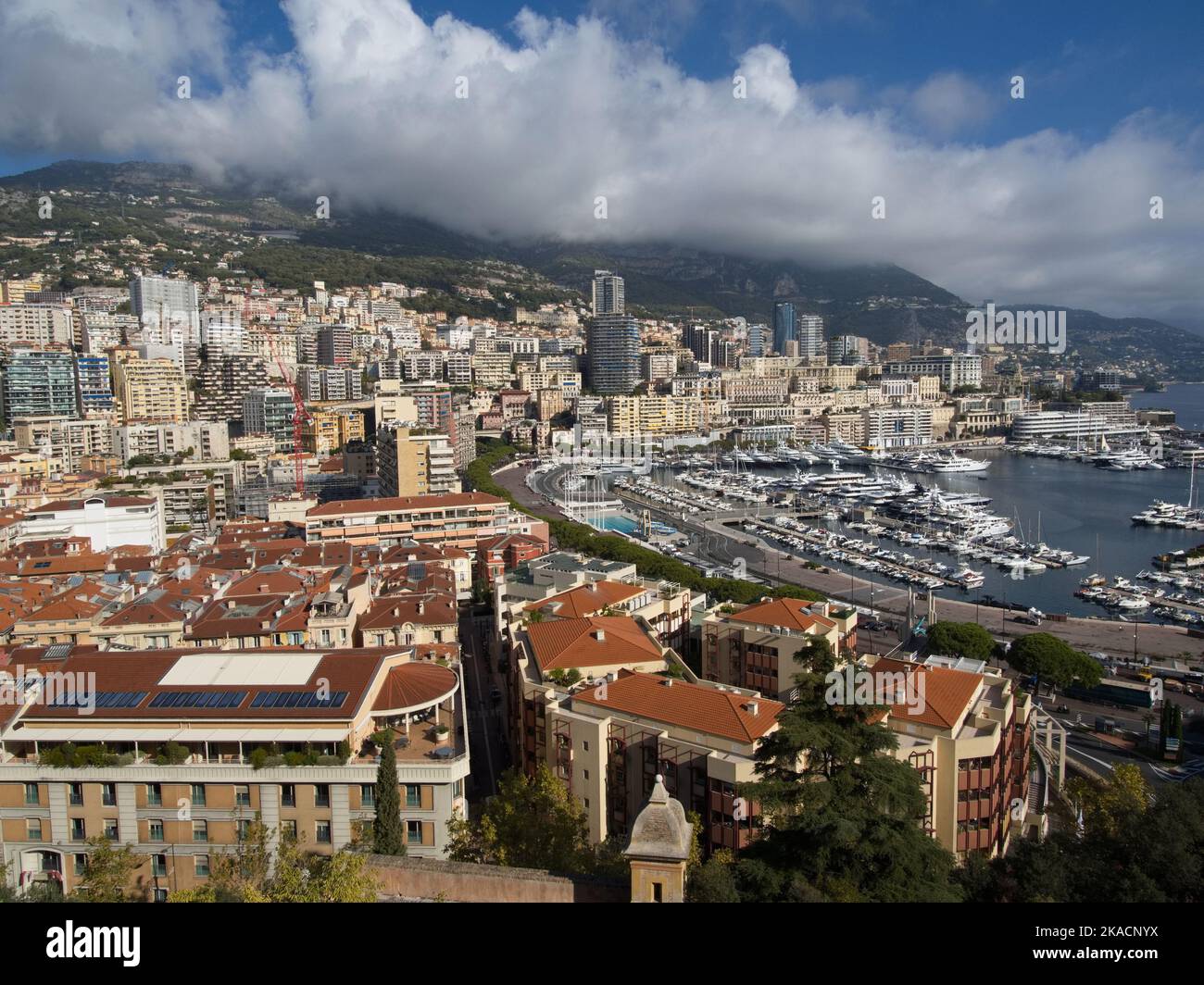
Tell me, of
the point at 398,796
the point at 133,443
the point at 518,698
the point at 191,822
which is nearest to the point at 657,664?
the point at 518,698

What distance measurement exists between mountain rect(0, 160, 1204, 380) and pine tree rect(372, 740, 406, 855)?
67953 millimetres

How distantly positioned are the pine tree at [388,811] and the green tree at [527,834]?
1.48ft

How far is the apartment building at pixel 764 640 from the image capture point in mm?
14109

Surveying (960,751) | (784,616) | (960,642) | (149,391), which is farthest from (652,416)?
(960,751)

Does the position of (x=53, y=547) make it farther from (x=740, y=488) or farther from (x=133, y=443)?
(x=740, y=488)

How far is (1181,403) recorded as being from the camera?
109m

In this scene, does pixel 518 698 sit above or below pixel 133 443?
below

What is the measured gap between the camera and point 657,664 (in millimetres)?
12547

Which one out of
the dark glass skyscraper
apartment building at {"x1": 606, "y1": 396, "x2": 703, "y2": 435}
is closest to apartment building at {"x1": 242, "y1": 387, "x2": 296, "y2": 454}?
apartment building at {"x1": 606, "y1": 396, "x2": 703, "y2": 435}

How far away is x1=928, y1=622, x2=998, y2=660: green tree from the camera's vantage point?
17.9m

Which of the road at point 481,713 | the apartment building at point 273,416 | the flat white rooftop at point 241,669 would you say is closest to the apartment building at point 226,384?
the apartment building at point 273,416

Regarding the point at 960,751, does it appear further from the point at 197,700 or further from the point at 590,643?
the point at 197,700

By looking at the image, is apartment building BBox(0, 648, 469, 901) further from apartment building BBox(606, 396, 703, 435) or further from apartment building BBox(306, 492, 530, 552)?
apartment building BBox(606, 396, 703, 435)
